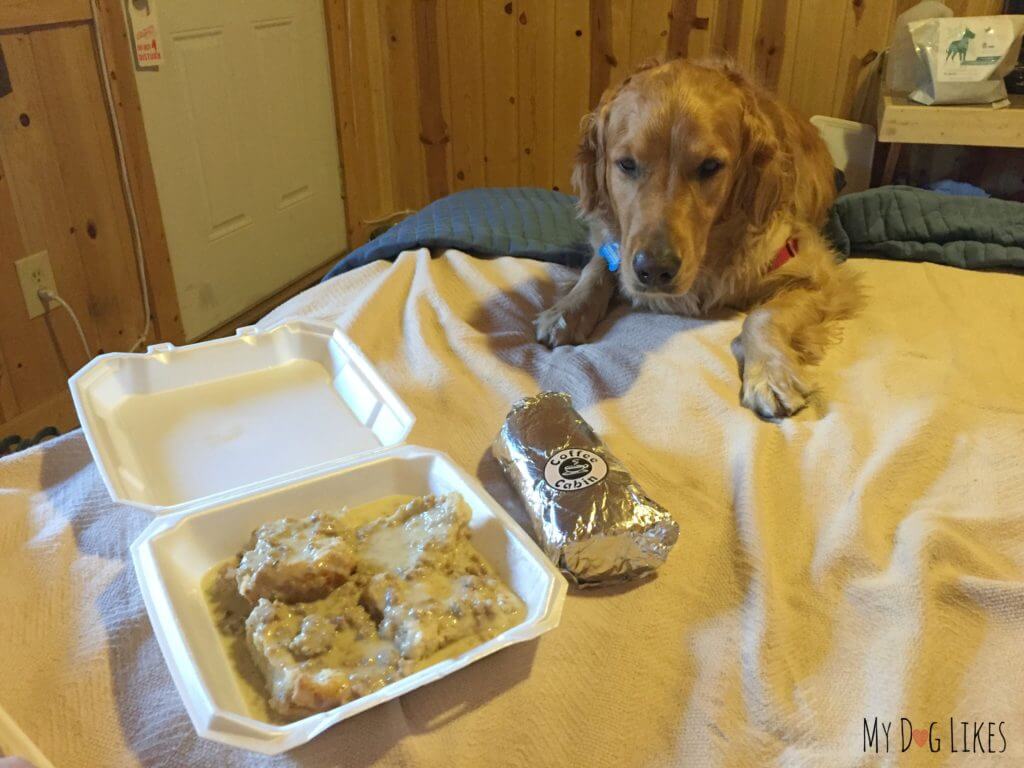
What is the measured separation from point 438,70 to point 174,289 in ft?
4.49

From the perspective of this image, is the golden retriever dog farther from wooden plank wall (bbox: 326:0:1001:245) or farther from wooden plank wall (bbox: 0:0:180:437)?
wooden plank wall (bbox: 0:0:180:437)

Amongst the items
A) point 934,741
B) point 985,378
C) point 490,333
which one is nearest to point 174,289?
point 490,333

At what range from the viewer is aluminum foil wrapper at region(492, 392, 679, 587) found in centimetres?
89

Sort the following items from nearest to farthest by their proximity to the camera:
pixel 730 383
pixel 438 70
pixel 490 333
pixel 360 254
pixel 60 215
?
pixel 730 383 < pixel 490 333 < pixel 360 254 < pixel 60 215 < pixel 438 70

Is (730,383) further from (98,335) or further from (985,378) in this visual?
(98,335)

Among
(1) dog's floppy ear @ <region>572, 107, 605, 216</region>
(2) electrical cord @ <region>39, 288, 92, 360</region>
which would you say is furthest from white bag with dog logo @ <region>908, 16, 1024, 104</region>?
(2) electrical cord @ <region>39, 288, 92, 360</region>

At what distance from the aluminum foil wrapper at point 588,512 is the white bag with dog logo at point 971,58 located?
1.78 meters

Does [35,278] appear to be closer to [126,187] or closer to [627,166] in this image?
[126,187]

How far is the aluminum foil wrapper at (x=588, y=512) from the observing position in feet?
2.93

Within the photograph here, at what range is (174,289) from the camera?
2453mm

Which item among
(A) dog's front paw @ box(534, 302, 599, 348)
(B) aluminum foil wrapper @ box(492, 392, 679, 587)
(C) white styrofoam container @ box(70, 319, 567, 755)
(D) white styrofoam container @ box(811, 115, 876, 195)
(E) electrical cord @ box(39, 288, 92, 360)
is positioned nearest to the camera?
(C) white styrofoam container @ box(70, 319, 567, 755)

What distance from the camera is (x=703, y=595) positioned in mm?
920

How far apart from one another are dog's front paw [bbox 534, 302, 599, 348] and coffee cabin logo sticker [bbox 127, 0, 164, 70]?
143 cm

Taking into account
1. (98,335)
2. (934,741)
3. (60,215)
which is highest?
(60,215)
